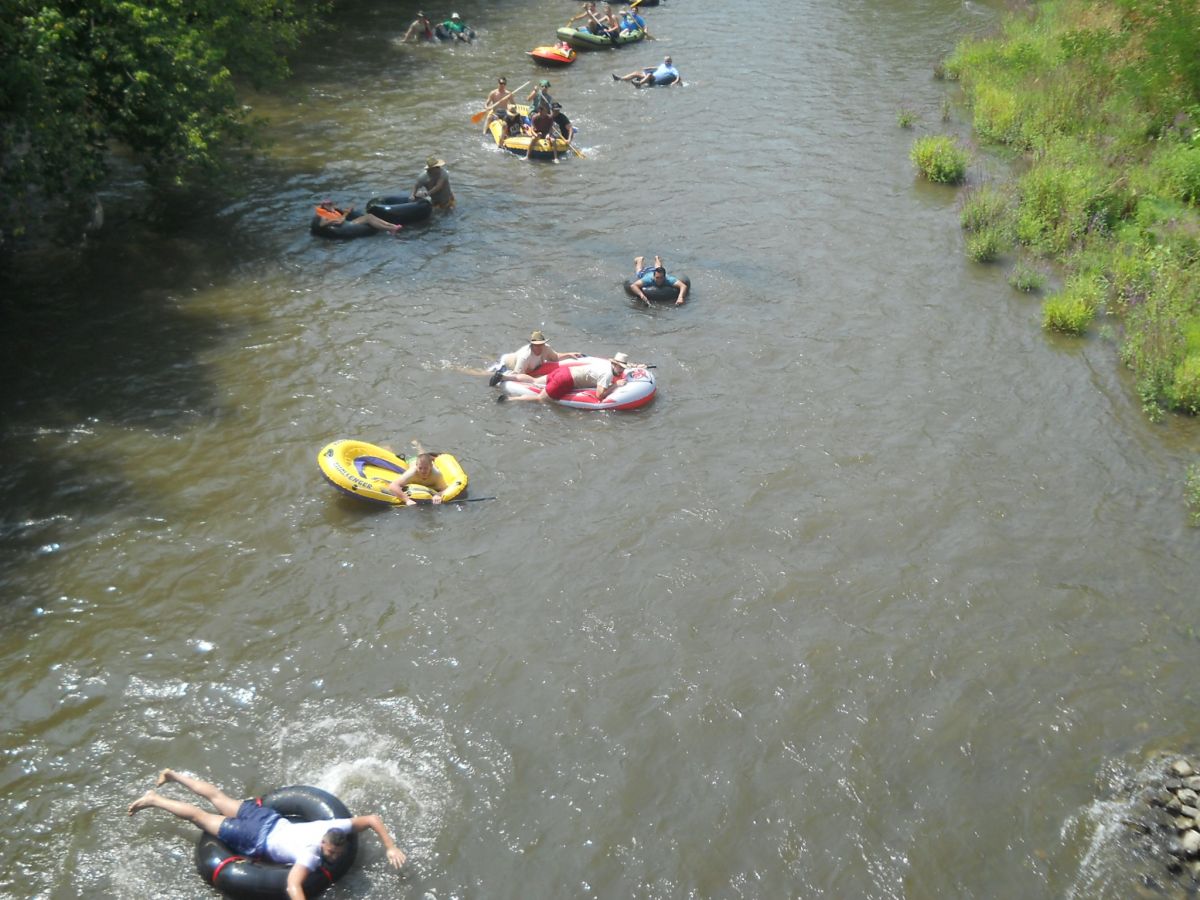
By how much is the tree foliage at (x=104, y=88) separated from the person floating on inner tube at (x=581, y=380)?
6911 mm

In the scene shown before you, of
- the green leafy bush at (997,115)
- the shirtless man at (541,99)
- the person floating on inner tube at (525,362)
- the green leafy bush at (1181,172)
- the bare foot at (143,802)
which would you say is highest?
the green leafy bush at (1181,172)

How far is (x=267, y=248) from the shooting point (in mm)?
17016

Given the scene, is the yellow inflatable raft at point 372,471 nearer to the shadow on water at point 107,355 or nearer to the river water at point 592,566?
the river water at point 592,566

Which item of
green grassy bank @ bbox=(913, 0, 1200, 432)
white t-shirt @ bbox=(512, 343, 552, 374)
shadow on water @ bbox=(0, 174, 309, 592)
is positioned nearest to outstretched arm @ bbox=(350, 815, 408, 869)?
shadow on water @ bbox=(0, 174, 309, 592)

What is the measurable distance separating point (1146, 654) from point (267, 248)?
14195mm

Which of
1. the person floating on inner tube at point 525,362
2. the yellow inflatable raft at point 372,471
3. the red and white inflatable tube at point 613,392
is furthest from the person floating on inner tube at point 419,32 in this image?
the yellow inflatable raft at point 372,471

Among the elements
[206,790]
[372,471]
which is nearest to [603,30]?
[372,471]

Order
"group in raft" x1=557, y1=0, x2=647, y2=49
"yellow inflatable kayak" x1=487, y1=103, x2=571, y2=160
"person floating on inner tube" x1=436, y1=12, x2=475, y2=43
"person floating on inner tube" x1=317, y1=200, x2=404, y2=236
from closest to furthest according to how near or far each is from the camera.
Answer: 1. "person floating on inner tube" x1=317, y1=200, x2=404, y2=236
2. "yellow inflatable kayak" x1=487, y1=103, x2=571, y2=160
3. "person floating on inner tube" x1=436, y1=12, x2=475, y2=43
4. "group in raft" x1=557, y1=0, x2=647, y2=49

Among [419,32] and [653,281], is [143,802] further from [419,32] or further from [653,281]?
[419,32]

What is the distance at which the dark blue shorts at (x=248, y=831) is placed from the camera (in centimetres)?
756

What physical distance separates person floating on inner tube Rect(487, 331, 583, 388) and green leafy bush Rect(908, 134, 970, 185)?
10.5 meters

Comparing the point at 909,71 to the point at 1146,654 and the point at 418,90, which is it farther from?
the point at 1146,654

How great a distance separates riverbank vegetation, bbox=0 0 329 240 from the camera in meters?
13.0

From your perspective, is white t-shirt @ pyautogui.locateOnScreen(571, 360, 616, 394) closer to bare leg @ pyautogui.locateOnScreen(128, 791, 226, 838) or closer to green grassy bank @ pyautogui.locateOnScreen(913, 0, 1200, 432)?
green grassy bank @ pyautogui.locateOnScreen(913, 0, 1200, 432)
